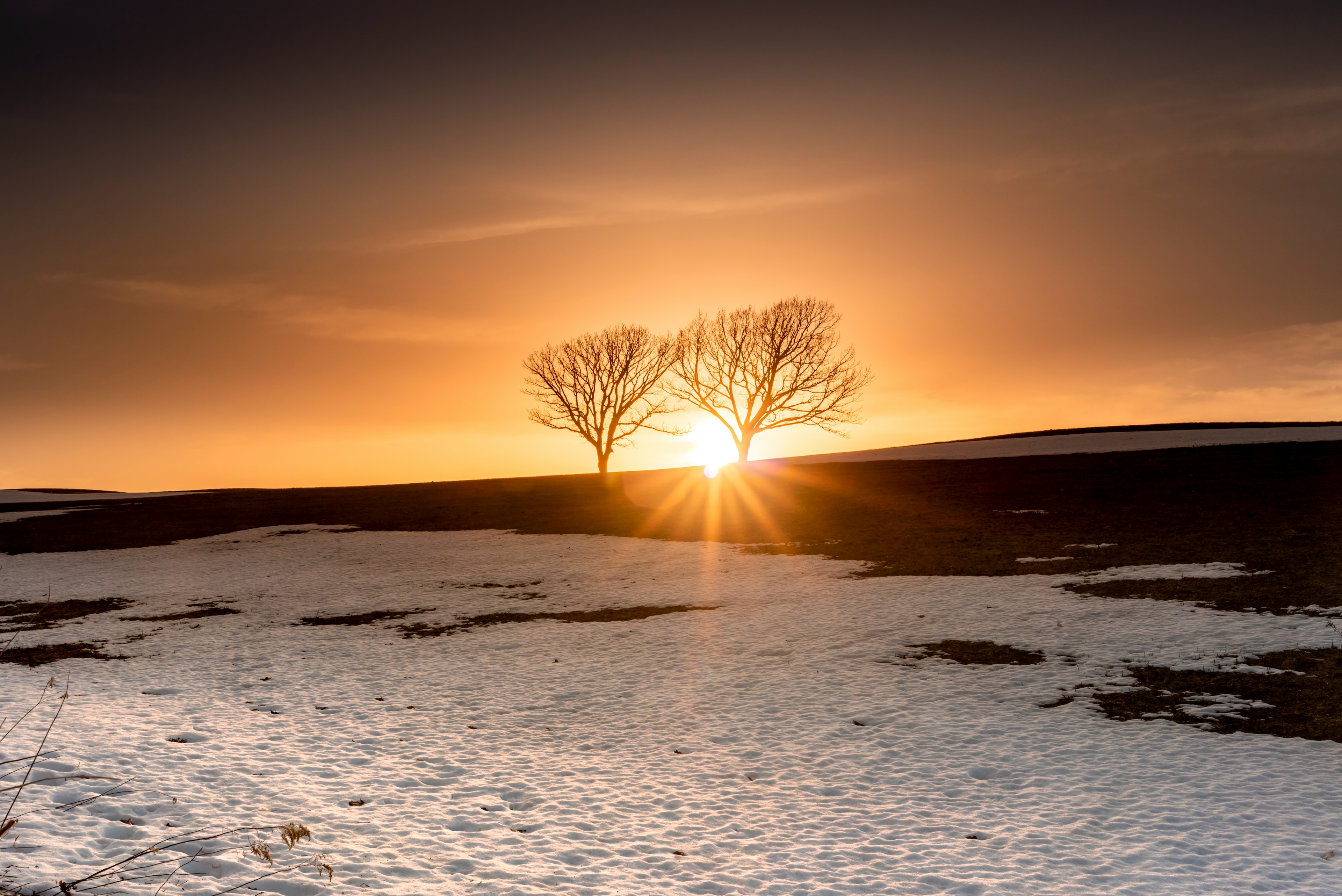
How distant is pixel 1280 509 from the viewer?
3119 cm

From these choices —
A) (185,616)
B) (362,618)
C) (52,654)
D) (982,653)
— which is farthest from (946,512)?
(52,654)

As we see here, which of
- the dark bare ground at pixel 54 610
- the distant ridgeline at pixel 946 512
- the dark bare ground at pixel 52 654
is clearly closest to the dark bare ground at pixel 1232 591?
the distant ridgeline at pixel 946 512

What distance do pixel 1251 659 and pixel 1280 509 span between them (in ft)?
64.5

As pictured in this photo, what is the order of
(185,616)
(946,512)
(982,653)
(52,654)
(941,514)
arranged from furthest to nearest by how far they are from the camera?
1. (946,512)
2. (941,514)
3. (185,616)
4. (52,654)
5. (982,653)

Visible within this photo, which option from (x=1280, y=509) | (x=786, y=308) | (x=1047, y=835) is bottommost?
(x=1047, y=835)

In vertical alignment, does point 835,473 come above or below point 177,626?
above

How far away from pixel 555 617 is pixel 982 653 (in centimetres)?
1148

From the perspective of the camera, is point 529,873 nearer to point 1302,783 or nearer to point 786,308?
point 1302,783

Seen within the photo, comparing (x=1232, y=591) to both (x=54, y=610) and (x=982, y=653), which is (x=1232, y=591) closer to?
(x=982, y=653)

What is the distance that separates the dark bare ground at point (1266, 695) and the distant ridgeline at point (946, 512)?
421 cm

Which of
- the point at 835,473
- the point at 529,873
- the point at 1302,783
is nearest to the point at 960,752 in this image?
the point at 1302,783

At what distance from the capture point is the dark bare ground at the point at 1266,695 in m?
12.7

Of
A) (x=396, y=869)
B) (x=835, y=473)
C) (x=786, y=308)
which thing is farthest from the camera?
(x=786, y=308)

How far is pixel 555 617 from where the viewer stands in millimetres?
23156
